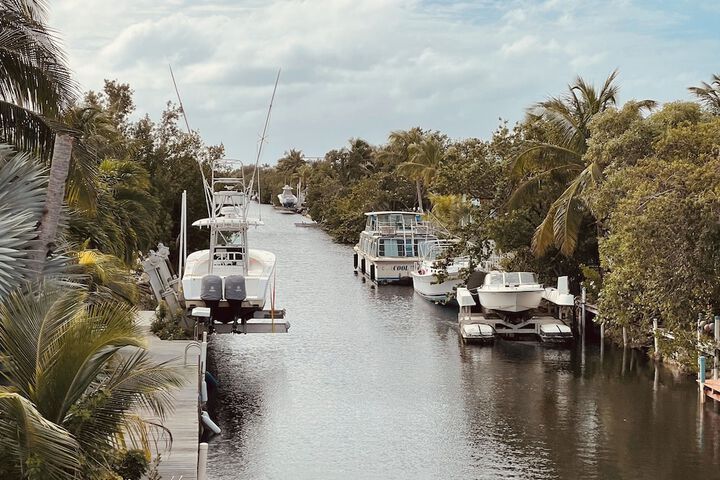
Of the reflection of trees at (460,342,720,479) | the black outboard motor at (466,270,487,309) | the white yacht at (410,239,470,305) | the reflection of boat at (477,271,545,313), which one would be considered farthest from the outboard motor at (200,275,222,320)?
the black outboard motor at (466,270,487,309)

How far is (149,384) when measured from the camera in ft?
32.3

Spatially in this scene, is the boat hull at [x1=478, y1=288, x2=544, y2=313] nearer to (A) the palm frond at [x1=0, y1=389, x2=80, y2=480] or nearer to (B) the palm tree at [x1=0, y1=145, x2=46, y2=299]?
(B) the palm tree at [x1=0, y1=145, x2=46, y2=299]

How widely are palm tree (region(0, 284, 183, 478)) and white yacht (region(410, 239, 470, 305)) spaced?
95.4 ft

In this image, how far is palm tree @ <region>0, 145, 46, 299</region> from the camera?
11234 millimetres

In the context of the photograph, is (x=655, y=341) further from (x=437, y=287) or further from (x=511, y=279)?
(x=437, y=287)

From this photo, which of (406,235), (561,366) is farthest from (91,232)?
(406,235)

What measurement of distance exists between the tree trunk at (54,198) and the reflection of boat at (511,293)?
20502 mm

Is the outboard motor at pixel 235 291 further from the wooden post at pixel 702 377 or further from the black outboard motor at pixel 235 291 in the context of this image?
the wooden post at pixel 702 377

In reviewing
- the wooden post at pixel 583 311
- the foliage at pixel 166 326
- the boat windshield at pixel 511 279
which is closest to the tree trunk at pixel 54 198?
the foliage at pixel 166 326

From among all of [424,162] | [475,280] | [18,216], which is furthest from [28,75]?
[424,162]

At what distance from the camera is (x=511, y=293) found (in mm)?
31359

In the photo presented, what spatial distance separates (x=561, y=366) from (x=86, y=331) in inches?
796

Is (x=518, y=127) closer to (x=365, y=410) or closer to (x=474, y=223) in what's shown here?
(x=474, y=223)

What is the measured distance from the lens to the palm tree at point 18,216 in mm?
11234
